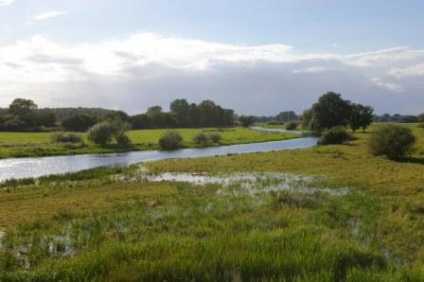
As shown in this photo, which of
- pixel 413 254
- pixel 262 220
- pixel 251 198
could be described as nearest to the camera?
pixel 413 254

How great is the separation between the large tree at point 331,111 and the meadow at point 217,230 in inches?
3457

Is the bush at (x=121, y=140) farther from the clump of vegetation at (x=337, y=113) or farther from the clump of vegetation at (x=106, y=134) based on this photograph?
the clump of vegetation at (x=337, y=113)

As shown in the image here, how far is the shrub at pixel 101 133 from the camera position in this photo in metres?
85.2

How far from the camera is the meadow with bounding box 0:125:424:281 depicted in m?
12.5

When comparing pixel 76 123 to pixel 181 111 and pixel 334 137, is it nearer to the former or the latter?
pixel 181 111

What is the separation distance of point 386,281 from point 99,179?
30142 millimetres

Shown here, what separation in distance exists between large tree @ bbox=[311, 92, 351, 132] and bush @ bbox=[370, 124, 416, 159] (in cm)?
6838

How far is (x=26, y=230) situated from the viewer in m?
19.1

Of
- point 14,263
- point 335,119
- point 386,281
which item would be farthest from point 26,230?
point 335,119

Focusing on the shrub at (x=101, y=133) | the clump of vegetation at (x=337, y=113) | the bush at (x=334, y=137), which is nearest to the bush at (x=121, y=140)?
the shrub at (x=101, y=133)


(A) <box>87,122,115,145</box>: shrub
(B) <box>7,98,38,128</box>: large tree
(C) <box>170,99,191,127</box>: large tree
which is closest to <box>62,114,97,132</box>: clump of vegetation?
(B) <box>7,98,38,128</box>: large tree

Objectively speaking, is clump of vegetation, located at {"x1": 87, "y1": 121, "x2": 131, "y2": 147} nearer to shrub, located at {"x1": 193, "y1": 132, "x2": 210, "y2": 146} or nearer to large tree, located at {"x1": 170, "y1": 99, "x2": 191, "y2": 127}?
shrub, located at {"x1": 193, "y1": 132, "x2": 210, "y2": 146}

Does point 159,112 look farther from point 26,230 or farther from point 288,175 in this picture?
point 26,230

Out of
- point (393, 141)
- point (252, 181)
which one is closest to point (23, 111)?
point (393, 141)
